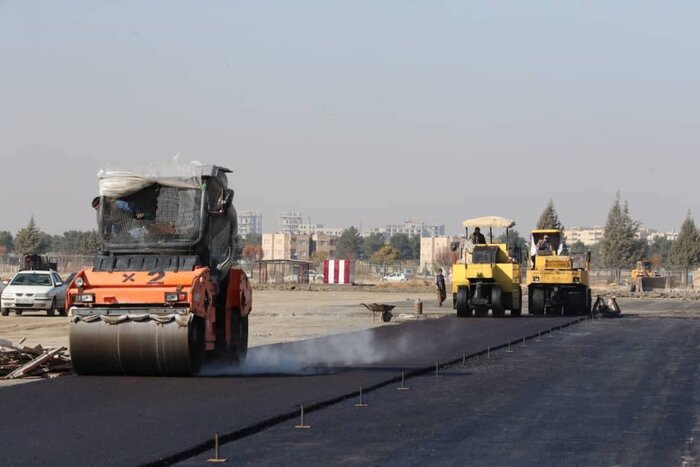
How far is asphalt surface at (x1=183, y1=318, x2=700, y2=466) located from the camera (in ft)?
33.9

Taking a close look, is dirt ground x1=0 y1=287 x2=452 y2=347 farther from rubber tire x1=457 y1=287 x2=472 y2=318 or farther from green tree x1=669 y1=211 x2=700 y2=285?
green tree x1=669 y1=211 x2=700 y2=285

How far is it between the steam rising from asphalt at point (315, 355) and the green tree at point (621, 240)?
99813 mm

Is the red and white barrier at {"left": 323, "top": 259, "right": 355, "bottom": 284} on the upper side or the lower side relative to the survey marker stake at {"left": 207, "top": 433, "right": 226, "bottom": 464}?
upper

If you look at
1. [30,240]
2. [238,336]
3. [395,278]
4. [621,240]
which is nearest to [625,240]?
[621,240]

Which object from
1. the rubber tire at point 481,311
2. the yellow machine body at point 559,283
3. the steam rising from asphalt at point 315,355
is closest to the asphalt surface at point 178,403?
the steam rising from asphalt at point 315,355

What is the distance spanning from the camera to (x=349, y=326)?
108ft

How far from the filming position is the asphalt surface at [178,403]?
10.5m

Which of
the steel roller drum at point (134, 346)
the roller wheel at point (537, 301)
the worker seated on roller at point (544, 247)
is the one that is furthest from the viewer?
the worker seated on roller at point (544, 247)

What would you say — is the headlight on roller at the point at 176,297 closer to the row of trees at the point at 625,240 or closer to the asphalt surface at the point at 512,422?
the asphalt surface at the point at 512,422

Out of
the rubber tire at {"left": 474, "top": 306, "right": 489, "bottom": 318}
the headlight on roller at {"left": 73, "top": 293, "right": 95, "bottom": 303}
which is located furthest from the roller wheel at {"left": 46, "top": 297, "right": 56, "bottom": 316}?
the headlight on roller at {"left": 73, "top": 293, "right": 95, "bottom": 303}

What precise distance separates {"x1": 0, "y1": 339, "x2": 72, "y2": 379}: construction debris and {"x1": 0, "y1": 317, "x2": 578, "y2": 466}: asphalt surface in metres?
0.92

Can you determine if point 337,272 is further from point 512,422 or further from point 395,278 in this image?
point 512,422

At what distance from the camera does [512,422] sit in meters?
12.7

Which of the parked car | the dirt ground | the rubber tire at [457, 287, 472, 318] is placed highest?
the parked car
